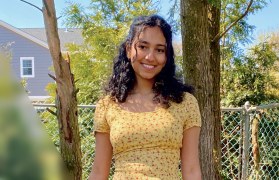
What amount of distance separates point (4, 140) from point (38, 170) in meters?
0.02

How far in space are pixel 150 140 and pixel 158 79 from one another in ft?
0.75

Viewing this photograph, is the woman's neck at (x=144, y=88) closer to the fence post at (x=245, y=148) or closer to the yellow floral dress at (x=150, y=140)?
the yellow floral dress at (x=150, y=140)

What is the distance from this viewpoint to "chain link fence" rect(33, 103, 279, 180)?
2.97 m

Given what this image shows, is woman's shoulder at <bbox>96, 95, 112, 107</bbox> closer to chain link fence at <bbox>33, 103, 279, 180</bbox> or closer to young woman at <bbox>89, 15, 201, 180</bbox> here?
young woman at <bbox>89, 15, 201, 180</bbox>

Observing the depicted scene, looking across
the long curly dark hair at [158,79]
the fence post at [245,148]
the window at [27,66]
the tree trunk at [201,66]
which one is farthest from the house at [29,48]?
the long curly dark hair at [158,79]

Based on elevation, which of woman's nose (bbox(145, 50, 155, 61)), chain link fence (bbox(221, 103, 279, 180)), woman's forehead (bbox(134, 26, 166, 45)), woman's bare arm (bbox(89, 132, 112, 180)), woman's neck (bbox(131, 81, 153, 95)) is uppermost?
woman's forehead (bbox(134, 26, 166, 45))

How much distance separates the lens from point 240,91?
16.1 feet

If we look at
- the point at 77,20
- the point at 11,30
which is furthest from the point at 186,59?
the point at 11,30

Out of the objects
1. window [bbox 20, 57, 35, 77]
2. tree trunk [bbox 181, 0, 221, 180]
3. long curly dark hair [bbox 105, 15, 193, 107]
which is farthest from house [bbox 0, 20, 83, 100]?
long curly dark hair [bbox 105, 15, 193, 107]

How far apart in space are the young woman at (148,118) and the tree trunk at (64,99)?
0.58 ft

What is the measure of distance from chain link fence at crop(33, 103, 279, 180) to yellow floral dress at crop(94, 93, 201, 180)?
5.20ft

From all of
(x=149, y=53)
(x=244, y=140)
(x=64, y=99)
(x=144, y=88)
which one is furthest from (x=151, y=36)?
(x=244, y=140)

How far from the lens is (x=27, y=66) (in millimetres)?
14414

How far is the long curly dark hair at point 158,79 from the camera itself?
1387 mm
